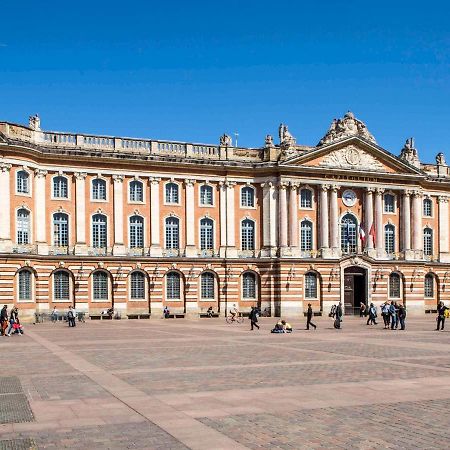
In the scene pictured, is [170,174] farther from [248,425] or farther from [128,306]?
[248,425]

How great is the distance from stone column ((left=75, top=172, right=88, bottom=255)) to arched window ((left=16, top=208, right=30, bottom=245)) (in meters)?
4.31

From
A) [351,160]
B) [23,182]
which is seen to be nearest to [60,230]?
[23,182]

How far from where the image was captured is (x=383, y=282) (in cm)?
7269

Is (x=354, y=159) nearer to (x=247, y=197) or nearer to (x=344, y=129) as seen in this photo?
(x=344, y=129)

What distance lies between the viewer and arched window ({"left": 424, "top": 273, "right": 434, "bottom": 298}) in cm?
7694

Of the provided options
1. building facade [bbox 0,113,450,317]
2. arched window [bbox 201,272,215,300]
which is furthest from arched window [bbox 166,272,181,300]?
arched window [bbox 201,272,215,300]

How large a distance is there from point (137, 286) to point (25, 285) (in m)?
10.0

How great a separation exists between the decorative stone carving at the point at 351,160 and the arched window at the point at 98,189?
20.5 metres

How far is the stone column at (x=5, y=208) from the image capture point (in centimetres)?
5922

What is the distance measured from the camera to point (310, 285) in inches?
2766

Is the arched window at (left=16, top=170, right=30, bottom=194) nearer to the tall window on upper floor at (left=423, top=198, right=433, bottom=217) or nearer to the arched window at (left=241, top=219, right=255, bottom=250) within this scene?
the arched window at (left=241, top=219, right=255, bottom=250)

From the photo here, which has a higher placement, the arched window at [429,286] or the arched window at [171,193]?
the arched window at [171,193]

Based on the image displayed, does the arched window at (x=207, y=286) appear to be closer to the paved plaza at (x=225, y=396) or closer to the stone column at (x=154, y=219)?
the stone column at (x=154, y=219)

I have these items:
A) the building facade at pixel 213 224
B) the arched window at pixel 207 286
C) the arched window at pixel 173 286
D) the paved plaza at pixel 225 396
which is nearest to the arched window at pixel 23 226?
the building facade at pixel 213 224
